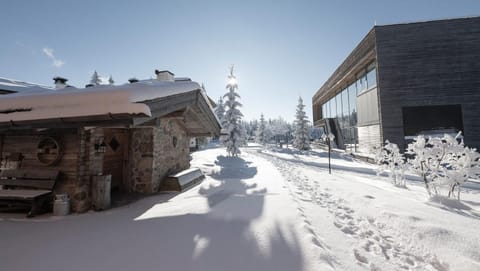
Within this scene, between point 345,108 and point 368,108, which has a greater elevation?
point 345,108

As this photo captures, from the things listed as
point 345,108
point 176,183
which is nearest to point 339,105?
point 345,108

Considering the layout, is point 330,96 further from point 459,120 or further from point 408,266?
point 408,266

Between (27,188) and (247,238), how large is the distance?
5642 mm

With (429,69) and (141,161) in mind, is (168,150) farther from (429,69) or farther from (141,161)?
(429,69)

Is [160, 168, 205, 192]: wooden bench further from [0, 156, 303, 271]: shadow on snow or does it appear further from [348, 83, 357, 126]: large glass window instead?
[348, 83, 357, 126]: large glass window

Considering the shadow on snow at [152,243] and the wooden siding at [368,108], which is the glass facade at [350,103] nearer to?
the wooden siding at [368,108]

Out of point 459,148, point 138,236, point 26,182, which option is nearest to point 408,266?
point 138,236

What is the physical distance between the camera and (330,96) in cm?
2734

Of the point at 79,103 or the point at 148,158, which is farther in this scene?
the point at 148,158

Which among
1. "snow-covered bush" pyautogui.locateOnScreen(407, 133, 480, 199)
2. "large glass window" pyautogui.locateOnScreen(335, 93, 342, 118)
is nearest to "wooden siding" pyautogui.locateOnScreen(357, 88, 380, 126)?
"large glass window" pyautogui.locateOnScreen(335, 93, 342, 118)

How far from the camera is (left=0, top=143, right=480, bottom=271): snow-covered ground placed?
2.58 metres

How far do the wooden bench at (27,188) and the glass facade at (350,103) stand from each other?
61.0 ft

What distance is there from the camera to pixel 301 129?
1133 inches

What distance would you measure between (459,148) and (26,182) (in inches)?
448
